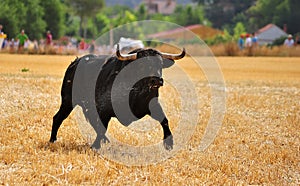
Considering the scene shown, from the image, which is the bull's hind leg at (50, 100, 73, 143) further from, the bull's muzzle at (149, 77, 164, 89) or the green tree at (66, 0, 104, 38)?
the green tree at (66, 0, 104, 38)

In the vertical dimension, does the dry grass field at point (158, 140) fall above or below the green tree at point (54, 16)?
below

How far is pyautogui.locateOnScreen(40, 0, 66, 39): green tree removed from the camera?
7600 centimetres

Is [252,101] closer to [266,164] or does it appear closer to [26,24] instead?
[266,164]

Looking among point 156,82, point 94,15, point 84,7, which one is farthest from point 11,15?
point 156,82

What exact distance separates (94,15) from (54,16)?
26.8 meters

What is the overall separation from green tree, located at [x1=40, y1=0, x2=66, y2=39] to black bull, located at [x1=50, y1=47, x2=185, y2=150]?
220 feet

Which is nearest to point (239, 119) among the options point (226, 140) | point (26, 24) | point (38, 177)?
point (226, 140)

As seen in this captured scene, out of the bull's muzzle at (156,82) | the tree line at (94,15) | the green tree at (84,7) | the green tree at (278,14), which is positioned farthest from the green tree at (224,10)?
the bull's muzzle at (156,82)

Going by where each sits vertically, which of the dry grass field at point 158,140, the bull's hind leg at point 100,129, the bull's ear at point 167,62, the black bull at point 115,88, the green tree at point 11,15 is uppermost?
the green tree at point 11,15

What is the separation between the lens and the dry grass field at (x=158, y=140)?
23.6 feet

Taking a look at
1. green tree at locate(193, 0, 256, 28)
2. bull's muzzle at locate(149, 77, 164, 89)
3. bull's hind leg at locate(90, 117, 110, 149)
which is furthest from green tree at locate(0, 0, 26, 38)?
green tree at locate(193, 0, 256, 28)

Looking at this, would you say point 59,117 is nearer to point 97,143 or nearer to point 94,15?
point 97,143

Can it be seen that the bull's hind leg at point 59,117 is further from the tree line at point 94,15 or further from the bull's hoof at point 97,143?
the tree line at point 94,15

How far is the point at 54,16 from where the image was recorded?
78.1 metres
